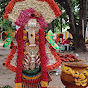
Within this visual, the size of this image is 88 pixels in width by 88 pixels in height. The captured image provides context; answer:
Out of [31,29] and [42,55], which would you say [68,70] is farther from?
[31,29]

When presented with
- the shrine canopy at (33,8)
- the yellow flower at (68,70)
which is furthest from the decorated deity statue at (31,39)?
the yellow flower at (68,70)

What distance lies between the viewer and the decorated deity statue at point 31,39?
3699mm

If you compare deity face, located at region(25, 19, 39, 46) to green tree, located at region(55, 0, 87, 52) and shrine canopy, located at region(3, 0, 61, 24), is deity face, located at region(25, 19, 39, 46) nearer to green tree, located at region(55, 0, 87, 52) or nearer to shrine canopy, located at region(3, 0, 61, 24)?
shrine canopy, located at region(3, 0, 61, 24)

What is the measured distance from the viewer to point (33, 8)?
12.5 feet

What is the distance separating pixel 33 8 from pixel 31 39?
66 centimetres

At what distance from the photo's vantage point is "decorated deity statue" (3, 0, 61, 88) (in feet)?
12.1

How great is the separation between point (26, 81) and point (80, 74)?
1103 millimetres

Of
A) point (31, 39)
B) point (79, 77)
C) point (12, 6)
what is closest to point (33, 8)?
point (12, 6)

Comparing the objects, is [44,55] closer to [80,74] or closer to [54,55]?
[54,55]

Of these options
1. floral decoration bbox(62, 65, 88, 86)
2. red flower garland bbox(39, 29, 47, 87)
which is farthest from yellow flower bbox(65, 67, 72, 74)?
red flower garland bbox(39, 29, 47, 87)

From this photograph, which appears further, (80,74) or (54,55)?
(54,55)

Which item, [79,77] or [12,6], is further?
[12,6]

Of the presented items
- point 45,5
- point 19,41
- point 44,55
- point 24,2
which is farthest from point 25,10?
point 44,55

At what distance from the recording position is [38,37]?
12.5 feet
